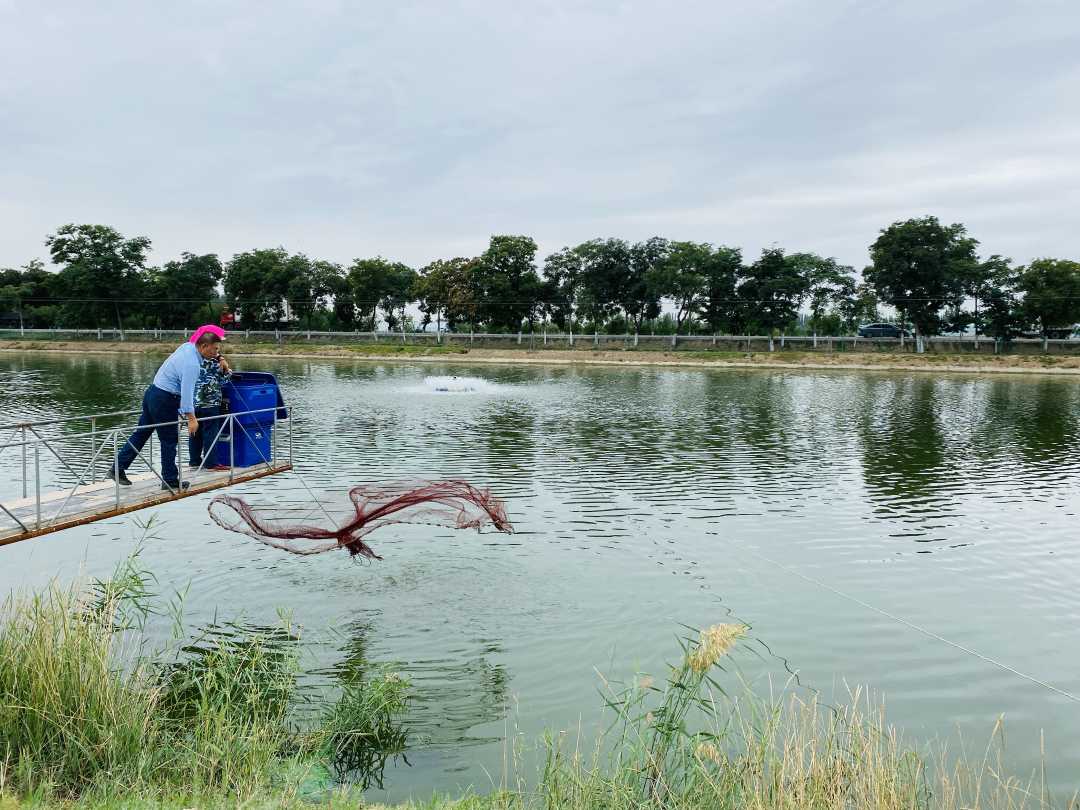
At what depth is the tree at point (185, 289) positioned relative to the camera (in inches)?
4304

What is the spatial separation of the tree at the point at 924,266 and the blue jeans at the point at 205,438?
87297 mm

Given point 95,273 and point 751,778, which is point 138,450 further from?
point 95,273

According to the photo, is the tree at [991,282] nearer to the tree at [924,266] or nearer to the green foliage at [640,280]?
the tree at [924,266]

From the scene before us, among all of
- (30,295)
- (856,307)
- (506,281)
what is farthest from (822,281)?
(30,295)

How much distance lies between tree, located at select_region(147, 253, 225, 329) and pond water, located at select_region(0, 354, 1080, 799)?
8688 cm

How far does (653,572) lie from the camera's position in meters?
Answer: 15.0

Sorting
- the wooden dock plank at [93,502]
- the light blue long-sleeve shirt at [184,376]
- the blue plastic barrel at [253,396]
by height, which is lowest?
the wooden dock plank at [93,502]

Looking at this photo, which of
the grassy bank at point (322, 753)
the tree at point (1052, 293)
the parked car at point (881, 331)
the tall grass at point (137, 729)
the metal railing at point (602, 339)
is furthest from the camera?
the parked car at point (881, 331)

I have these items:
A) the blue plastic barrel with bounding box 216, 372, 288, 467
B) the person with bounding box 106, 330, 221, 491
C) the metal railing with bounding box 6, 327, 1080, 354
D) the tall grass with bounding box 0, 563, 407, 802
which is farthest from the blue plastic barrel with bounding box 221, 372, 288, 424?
the metal railing with bounding box 6, 327, 1080, 354

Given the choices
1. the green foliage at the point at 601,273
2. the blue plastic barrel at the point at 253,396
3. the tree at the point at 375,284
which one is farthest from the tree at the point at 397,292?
the blue plastic barrel at the point at 253,396

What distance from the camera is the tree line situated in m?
88.7

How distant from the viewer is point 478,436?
1249 inches

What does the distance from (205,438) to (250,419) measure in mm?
762

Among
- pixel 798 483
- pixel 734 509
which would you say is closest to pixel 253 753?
pixel 734 509
